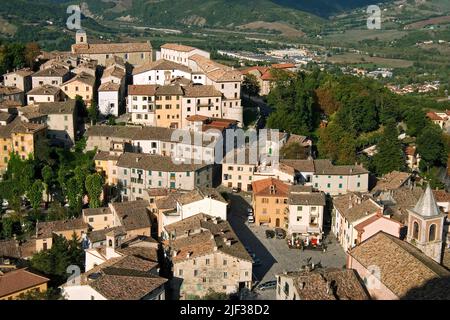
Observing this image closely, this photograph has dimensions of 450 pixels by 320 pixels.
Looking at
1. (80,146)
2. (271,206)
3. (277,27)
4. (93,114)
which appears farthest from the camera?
(277,27)

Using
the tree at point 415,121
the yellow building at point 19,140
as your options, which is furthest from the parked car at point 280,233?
the tree at point 415,121

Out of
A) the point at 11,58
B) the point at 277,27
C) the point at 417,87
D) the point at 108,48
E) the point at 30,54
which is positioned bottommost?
the point at 417,87

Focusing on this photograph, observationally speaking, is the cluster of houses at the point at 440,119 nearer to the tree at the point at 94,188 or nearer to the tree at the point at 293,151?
the tree at the point at 293,151

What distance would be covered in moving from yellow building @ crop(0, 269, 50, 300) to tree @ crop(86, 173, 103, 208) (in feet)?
23.0

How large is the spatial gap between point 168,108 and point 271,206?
1010cm

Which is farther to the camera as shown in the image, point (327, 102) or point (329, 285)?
point (327, 102)

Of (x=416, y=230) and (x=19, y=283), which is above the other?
(x=416, y=230)

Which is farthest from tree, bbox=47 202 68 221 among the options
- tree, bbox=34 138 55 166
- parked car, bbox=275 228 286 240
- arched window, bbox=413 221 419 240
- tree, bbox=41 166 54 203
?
arched window, bbox=413 221 419 240

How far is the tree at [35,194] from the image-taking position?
2920cm

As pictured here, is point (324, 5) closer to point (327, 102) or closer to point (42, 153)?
point (327, 102)

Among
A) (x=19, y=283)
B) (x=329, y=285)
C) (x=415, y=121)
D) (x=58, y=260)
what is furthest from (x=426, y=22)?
(x=19, y=283)

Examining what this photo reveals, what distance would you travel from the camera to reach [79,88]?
36938mm

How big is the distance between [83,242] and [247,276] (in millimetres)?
7664

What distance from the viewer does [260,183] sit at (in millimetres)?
29234
